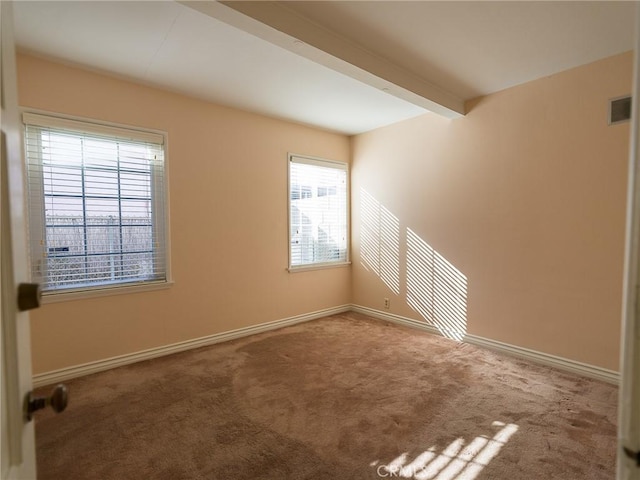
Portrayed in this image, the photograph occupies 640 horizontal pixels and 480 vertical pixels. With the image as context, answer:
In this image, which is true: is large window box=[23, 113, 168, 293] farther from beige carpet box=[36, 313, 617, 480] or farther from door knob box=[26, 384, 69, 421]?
door knob box=[26, 384, 69, 421]

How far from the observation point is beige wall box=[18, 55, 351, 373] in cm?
262

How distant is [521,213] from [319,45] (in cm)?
233

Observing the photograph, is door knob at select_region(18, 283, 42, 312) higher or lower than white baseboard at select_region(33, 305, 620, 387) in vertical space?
higher

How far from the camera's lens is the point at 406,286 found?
13.1 ft

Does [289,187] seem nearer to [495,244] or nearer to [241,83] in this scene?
[241,83]

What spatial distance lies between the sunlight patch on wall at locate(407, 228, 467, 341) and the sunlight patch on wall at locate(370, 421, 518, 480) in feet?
5.55

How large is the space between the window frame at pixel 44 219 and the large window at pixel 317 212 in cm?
148

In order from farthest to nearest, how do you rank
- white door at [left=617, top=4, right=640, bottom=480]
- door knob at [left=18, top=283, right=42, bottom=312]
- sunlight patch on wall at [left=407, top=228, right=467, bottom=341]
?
1. sunlight patch on wall at [left=407, top=228, right=467, bottom=341]
2. door knob at [left=18, top=283, right=42, bottom=312]
3. white door at [left=617, top=4, right=640, bottom=480]

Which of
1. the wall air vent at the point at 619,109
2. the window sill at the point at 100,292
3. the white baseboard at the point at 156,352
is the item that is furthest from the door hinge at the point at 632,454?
the white baseboard at the point at 156,352

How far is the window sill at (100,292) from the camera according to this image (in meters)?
2.55

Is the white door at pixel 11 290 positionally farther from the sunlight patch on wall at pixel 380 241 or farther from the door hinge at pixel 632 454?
the sunlight patch on wall at pixel 380 241

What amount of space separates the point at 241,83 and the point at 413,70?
1.54 metres

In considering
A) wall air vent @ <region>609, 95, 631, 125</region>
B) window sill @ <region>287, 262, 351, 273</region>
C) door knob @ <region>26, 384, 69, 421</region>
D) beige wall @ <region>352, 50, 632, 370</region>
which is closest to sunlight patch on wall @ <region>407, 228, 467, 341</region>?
beige wall @ <region>352, 50, 632, 370</region>

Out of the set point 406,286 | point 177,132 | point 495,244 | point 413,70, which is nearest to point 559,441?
point 495,244
